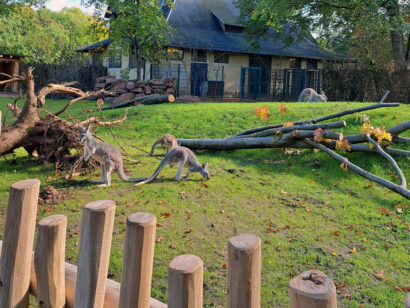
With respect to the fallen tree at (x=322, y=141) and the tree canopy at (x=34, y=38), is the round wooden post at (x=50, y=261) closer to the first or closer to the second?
the fallen tree at (x=322, y=141)

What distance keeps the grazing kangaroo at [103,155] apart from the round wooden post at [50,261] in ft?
15.9

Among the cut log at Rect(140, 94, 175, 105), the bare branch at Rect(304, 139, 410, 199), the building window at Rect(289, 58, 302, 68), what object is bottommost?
the bare branch at Rect(304, 139, 410, 199)

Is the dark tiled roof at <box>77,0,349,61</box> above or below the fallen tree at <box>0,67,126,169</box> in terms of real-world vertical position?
above

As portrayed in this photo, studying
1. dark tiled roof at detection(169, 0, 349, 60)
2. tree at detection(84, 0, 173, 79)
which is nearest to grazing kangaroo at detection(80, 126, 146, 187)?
tree at detection(84, 0, 173, 79)

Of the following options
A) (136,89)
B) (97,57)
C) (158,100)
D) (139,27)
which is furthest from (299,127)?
(97,57)

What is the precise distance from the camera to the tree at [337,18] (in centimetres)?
2358

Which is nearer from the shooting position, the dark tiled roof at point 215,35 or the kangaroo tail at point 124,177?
the kangaroo tail at point 124,177

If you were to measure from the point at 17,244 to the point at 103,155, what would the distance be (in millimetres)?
4916

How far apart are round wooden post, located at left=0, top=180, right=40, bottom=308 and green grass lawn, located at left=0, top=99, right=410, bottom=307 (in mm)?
2022

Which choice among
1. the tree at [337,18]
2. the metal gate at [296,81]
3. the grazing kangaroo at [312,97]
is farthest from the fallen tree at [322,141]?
the metal gate at [296,81]

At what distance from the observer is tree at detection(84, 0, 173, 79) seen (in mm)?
23844

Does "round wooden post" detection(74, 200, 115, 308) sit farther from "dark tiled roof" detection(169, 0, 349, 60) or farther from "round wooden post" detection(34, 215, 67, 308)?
"dark tiled roof" detection(169, 0, 349, 60)

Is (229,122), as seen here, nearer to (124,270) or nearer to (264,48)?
(124,270)

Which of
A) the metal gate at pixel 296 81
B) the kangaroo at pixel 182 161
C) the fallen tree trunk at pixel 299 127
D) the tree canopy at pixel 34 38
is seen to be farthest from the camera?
the tree canopy at pixel 34 38
